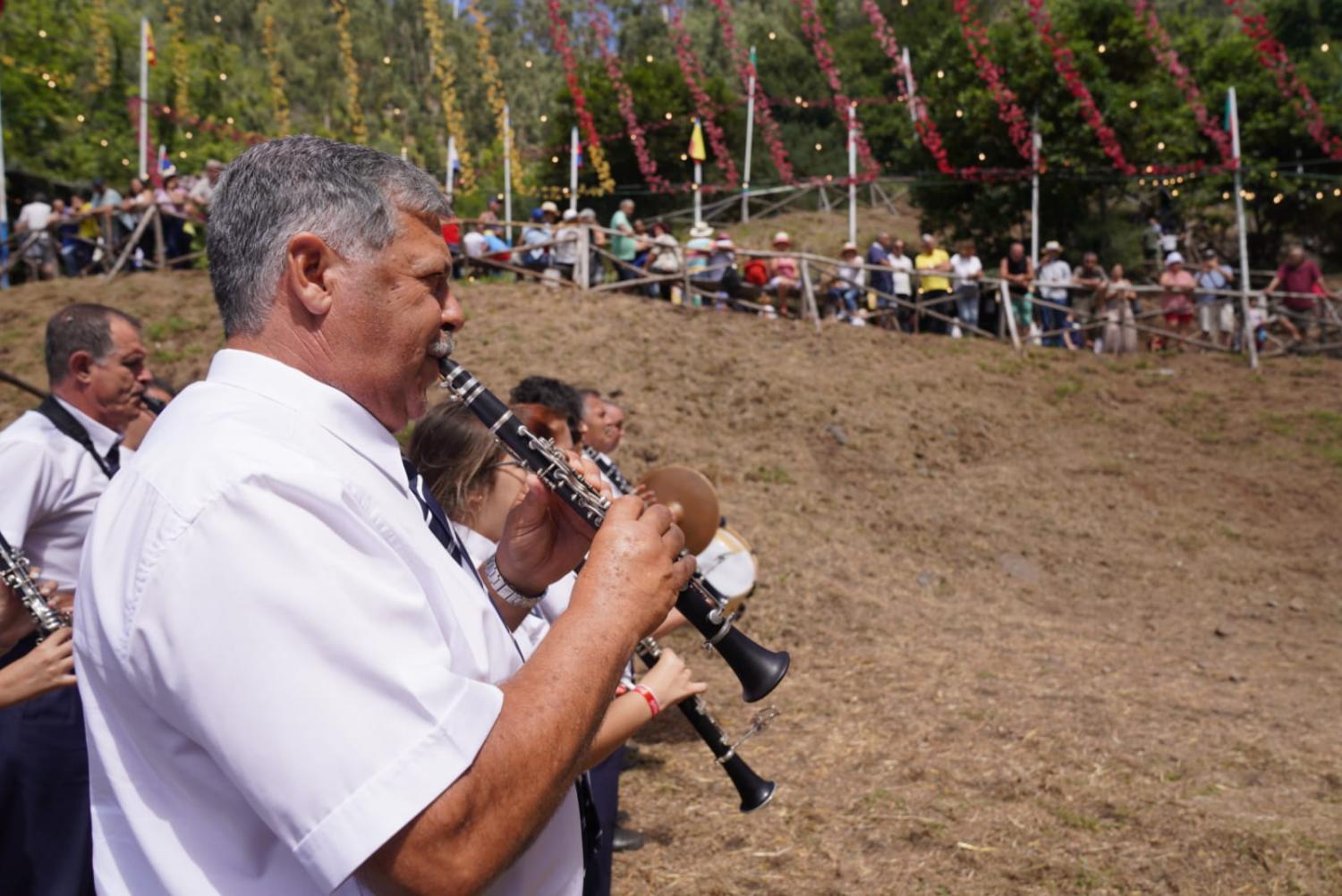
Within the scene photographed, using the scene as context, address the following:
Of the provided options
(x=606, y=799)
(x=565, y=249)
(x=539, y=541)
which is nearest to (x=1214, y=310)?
(x=565, y=249)

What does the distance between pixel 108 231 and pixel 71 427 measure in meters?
13.5

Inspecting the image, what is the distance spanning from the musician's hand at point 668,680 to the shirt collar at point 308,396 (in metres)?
1.30

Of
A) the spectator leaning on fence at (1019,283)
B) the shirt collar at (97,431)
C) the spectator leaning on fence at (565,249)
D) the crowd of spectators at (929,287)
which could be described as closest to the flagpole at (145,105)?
the crowd of spectators at (929,287)

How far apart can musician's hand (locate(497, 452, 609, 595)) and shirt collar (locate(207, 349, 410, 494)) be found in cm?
60

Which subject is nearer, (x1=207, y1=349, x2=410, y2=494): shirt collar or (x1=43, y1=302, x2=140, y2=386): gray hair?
(x1=207, y1=349, x2=410, y2=494): shirt collar

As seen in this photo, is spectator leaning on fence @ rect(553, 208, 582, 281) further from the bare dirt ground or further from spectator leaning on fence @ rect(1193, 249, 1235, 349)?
spectator leaning on fence @ rect(1193, 249, 1235, 349)

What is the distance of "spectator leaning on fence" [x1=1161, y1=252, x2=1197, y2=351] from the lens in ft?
53.5

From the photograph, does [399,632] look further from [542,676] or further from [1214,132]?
[1214,132]

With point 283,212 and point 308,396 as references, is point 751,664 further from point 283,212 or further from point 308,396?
point 283,212

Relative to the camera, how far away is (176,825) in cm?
138

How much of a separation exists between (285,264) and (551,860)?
0.92 metres

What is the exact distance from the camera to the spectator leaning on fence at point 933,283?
1626 centimetres

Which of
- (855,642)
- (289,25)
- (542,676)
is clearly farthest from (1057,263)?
(289,25)

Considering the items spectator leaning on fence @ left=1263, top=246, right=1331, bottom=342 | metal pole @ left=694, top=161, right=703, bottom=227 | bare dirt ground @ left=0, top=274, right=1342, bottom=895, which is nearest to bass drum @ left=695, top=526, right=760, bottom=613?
bare dirt ground @ left=0, top=274, right=1342, bottom=895
